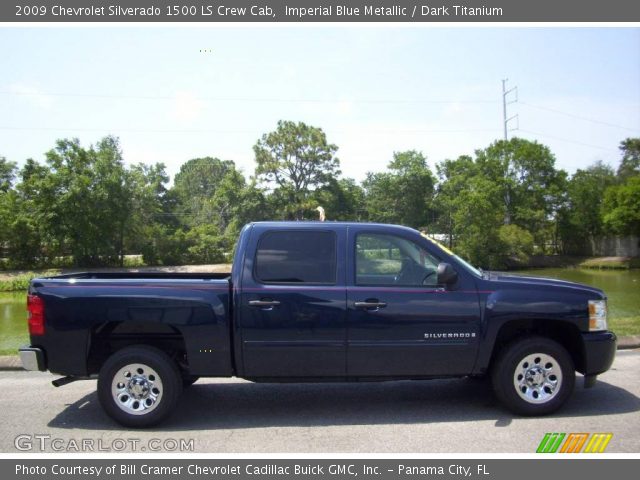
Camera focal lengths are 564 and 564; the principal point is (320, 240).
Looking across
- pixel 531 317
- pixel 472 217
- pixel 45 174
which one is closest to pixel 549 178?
pixel 472 217

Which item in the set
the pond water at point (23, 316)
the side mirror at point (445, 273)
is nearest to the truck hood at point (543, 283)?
the side mirror at point (445, 273)

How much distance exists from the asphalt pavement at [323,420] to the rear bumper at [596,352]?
46 cm

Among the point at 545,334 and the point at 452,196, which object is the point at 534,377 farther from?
the point at 452,196

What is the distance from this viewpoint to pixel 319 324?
546 centimetres

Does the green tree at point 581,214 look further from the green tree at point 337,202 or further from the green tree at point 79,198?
the green tree at point 79,198

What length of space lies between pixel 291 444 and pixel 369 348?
117 centimetres

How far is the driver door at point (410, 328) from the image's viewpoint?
548cm

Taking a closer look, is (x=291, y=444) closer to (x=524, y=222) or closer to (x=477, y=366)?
(x=477, y=366)

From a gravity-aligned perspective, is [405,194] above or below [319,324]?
above

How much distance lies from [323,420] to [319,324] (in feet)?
3.20

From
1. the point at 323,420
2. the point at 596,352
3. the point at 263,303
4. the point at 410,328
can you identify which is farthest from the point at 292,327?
the point at 596,352

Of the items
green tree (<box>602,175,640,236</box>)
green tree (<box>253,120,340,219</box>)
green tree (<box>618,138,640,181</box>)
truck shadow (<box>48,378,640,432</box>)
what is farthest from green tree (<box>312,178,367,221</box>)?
truck shadow (<box>48,378,640,432</box>)

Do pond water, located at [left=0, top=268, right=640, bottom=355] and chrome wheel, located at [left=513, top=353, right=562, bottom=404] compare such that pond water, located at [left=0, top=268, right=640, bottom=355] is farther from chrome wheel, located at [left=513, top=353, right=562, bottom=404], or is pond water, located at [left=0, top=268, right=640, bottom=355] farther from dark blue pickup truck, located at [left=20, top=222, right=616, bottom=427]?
chrome wheel, located at [left=513, top=353, right=562, bottom=404]

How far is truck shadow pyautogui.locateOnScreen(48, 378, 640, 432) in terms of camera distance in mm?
5570
